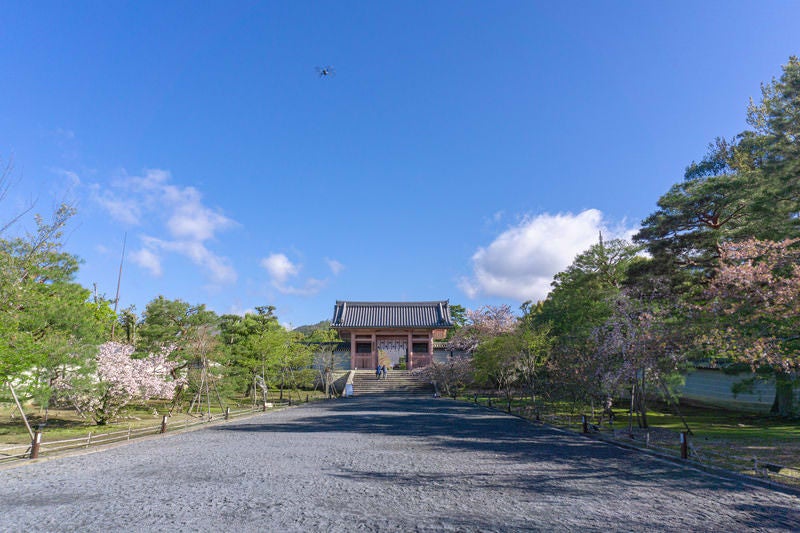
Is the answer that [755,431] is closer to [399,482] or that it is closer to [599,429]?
[599,429]

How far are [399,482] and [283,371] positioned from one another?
22770mm

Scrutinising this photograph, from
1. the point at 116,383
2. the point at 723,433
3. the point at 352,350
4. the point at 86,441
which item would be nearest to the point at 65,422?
the point at 116,383

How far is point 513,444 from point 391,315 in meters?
28.7

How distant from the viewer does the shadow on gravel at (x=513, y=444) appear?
771 cm

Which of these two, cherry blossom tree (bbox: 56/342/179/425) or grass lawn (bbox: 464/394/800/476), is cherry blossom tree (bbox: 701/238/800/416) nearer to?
grass lawn (bbox: 464/394/800/476)

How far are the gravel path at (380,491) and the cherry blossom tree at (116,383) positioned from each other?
631cm

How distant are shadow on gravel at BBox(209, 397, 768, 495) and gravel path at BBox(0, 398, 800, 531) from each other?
6cm

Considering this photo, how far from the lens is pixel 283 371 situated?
2889 centimetres

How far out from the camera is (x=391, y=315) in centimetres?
4019

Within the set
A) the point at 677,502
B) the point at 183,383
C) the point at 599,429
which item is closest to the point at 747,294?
the point at 677,502

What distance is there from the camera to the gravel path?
5590 mm

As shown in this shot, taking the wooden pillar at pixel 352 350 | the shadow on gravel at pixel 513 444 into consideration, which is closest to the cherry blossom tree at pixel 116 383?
the shadow on gravel at pixel 513 444

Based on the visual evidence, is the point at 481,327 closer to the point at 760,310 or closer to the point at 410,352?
the point at 410,352

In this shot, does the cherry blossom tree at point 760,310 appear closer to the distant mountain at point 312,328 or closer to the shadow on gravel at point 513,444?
the shadow on gravel at point 513,444
